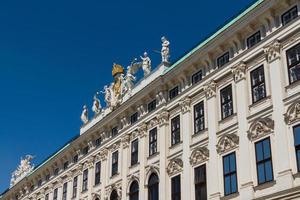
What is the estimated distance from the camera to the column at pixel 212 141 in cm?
3051

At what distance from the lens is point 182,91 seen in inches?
1407

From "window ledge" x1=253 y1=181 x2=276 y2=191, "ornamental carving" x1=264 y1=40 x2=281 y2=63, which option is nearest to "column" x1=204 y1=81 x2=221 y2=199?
"window ledge" x1=253 y1=181 x2=276 y2=191

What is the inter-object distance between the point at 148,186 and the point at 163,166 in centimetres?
231

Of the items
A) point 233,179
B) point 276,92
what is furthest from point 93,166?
point 276,92

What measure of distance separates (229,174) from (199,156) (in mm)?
3116

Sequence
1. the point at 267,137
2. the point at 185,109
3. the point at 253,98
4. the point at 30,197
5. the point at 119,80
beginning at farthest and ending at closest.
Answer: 1. the point at 30,197
2. the point at 119,80
3. the point at 185,109
4. the point at 253,98
5. the point at 267,137

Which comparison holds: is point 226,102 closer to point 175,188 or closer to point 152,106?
point 175,188

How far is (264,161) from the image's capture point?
2755 centimetres

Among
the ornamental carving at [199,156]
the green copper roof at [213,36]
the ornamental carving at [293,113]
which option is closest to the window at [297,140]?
the ornamental carving at [293,113]

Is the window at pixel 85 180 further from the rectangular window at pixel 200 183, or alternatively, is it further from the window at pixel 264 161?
the window at pixel 264 161

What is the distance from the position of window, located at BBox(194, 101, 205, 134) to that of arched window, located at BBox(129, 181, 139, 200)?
24.0ft

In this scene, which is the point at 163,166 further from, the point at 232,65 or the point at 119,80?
the point at 119,80

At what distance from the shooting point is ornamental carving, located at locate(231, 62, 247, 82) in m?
30.6

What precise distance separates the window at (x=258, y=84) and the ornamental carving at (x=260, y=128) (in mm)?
1453
